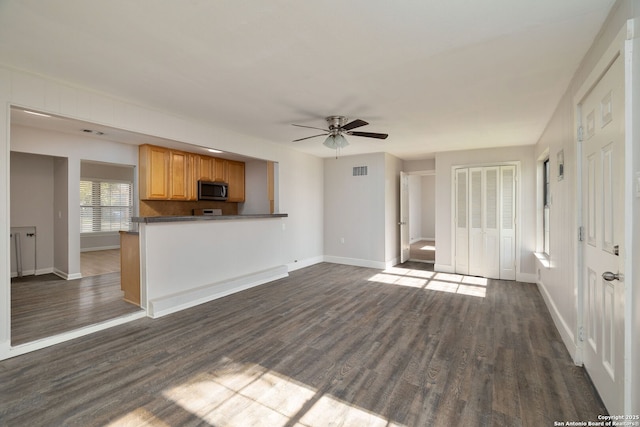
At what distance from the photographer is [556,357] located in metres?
2.57

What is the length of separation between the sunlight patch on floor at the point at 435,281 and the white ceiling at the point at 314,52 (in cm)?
266

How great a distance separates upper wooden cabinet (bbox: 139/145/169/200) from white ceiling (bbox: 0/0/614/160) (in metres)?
1.62

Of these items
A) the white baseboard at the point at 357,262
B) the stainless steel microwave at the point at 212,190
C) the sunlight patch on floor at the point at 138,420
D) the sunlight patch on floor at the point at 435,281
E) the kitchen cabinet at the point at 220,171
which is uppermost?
the kitchen cabinet at the point at 220,171

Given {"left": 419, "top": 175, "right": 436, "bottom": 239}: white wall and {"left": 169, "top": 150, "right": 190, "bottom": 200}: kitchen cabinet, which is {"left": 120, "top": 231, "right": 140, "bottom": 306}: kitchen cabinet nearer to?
{"left": 169, "top": 150, "right": 190, "bottom": 200}: kitchen cabinet

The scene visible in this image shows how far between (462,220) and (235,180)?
4.73 m

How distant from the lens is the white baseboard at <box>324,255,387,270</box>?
631 cm

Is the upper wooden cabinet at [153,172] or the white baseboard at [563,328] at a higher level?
the upper wooden cabinet at [153,172]

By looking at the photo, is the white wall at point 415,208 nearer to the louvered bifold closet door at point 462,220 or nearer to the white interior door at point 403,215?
the white interior door at point 403,215

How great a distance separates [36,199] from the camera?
18.0 feet

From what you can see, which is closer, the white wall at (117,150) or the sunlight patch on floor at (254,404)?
the sunlight patch on floor at (254,404)

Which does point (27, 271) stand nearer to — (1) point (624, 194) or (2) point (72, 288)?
(2) point (72, 288)

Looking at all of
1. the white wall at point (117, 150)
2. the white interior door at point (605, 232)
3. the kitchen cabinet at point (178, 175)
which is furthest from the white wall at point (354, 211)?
the white interior door at point (605, 232)

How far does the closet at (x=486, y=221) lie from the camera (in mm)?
5367

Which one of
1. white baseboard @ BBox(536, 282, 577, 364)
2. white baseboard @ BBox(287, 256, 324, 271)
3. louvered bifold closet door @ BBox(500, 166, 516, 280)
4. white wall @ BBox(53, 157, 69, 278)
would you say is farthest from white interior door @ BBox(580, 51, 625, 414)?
white wall @ BBox(53, 157, 69, 278)
